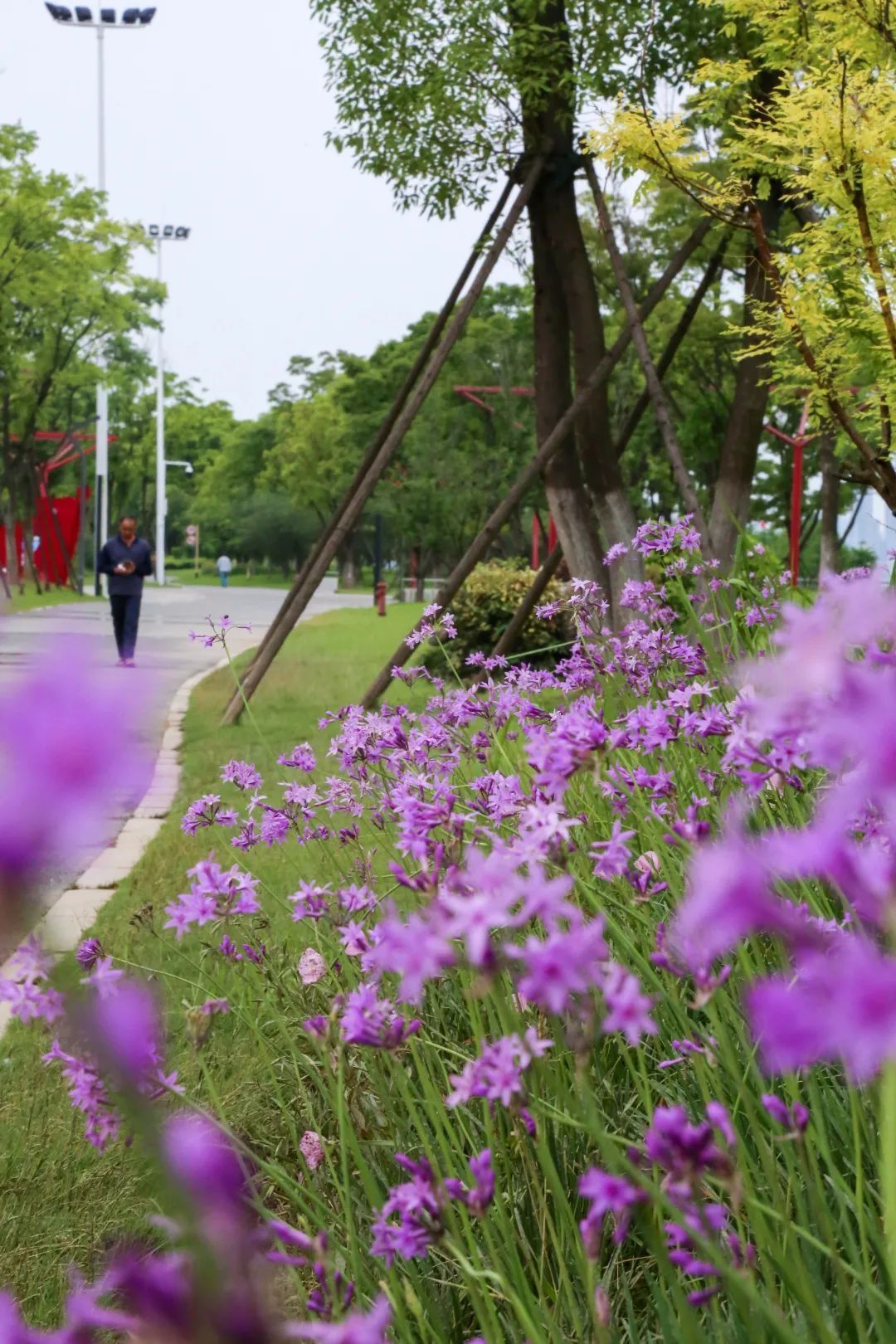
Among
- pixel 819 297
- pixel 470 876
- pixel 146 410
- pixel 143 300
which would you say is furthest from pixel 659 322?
pixel 146 410

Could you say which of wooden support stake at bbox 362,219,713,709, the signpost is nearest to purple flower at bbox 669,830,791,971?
wooden support stake at bbox 362,219,713,709

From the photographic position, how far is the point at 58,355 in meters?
28.1

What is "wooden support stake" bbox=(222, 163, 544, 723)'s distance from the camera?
7867 mm

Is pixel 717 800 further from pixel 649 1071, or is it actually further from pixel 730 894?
pixel 730 894

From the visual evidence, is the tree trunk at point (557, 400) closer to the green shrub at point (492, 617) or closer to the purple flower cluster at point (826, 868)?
the green shrub at point (492, 617)

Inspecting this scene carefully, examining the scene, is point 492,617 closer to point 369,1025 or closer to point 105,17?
point 369,1025

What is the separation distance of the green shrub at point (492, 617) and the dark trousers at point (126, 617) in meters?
3.39

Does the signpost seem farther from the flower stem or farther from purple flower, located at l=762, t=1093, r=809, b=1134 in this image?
the flower stem

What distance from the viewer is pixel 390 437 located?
26.4 ft

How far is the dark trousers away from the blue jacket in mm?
39

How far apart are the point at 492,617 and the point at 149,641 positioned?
7414 millimetres

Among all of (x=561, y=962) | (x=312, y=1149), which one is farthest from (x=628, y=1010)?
(x=312, y=1149)

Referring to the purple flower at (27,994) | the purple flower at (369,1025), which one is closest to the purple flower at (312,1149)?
the purple flower at (27,994)

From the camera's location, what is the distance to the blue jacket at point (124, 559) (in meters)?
13.4
